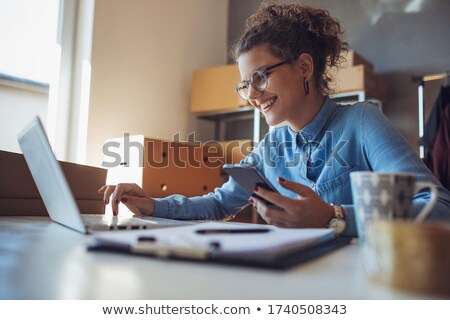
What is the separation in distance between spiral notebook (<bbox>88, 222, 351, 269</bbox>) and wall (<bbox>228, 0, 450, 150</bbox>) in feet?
7.52

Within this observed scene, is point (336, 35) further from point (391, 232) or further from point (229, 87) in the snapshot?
point (229, 87)

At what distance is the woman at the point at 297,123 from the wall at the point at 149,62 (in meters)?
1.50

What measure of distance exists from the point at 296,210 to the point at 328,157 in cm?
52

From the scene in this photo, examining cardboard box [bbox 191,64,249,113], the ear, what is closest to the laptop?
the ear

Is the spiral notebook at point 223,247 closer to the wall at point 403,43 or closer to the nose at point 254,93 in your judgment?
the nose at point 254,93

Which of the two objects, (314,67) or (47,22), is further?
(47,22)

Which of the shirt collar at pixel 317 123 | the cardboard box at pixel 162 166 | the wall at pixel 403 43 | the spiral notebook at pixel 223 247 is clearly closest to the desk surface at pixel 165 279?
the spiral notebook at pixel 223 247

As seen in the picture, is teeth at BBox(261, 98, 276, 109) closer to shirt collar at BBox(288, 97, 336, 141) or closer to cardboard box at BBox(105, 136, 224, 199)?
shirt collar at BBox(288, 97, 336, 141)

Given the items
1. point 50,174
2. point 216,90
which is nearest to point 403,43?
point 216,90

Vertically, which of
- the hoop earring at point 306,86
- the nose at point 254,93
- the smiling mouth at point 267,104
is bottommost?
the smiling mouth at point 267,104

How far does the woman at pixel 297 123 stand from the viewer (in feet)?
3.58

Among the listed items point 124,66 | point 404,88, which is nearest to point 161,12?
point 124,66

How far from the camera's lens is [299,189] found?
0.70m
